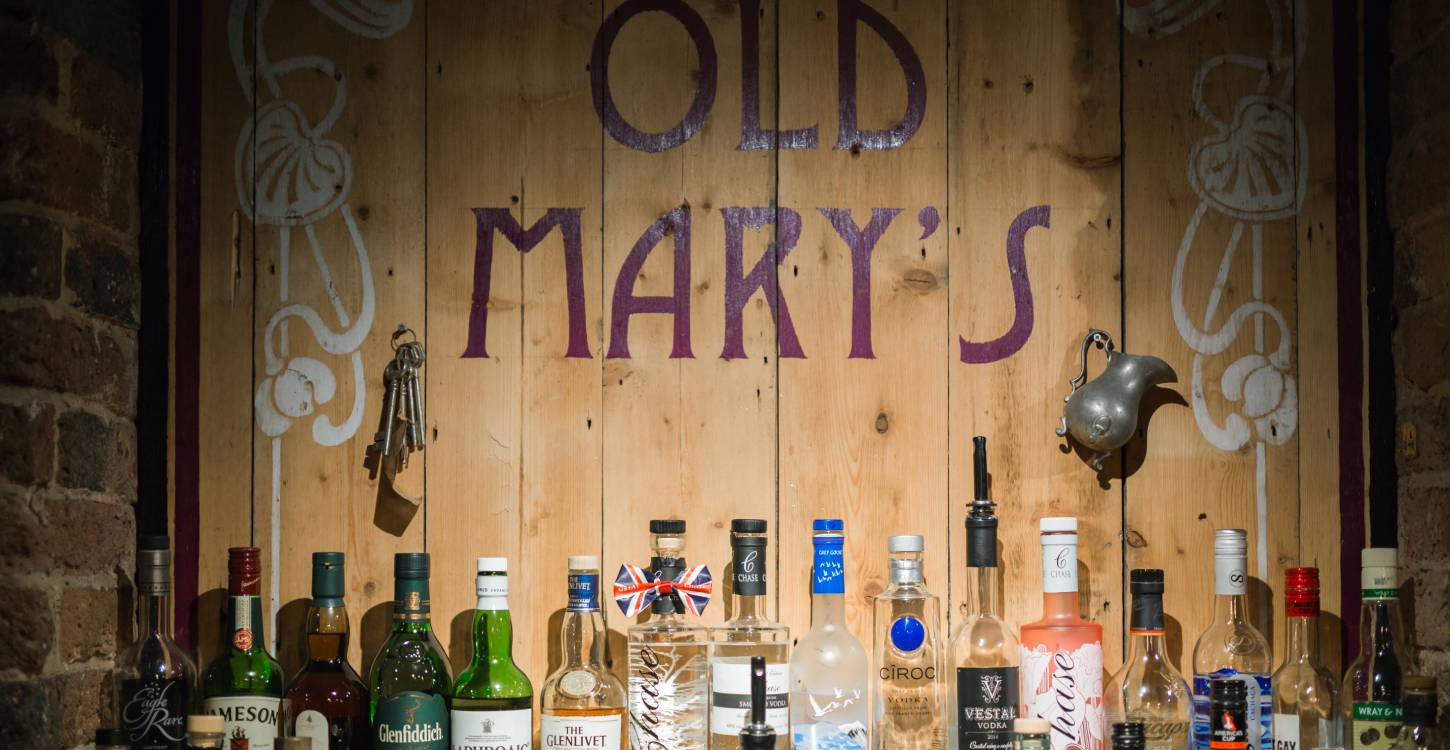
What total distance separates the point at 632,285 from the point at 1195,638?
926 mm

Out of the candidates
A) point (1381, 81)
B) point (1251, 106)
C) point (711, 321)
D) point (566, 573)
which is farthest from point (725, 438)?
point (1381, 81)

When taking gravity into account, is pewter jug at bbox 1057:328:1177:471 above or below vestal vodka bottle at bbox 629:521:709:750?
above

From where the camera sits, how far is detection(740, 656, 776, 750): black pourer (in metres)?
1.68

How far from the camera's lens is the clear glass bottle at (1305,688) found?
72.7 inches

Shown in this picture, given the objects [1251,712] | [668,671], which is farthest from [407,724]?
[1251,712]

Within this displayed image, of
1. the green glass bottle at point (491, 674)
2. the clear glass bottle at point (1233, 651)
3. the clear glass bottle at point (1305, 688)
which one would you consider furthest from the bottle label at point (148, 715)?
the clear glass bottle at point (1305, 688)

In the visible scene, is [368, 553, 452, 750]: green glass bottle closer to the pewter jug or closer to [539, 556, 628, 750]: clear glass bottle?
[539, 556, 628, 750]: clear glass bottle

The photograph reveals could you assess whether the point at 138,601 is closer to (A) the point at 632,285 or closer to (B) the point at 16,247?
(B) the point at 16,247

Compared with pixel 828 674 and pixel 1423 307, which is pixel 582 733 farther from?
pixel 1423 307

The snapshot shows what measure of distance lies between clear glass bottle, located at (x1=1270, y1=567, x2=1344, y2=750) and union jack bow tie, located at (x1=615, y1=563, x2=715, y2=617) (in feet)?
2.48

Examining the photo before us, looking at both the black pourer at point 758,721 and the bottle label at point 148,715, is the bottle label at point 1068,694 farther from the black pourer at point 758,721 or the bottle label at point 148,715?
the bottle label at point 148,715

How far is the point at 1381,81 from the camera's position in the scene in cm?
204

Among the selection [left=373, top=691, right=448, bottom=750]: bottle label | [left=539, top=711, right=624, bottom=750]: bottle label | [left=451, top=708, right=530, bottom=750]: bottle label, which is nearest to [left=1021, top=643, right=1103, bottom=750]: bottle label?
[left=539, top=711, right=624, bottom=750]: bottle label

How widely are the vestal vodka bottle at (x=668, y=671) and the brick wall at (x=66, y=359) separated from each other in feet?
2.26
